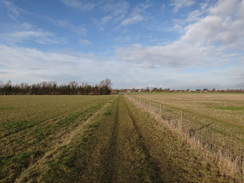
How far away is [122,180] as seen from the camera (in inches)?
202

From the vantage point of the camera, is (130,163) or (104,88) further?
(104,88)

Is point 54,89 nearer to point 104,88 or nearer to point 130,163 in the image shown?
point 104,88

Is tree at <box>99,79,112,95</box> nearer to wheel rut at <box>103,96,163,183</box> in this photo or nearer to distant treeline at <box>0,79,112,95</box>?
distant treeline at <box>0,79,112,95</box>

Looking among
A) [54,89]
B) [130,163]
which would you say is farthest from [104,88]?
[130,163]

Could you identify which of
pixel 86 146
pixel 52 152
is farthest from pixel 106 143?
pixel 52 152

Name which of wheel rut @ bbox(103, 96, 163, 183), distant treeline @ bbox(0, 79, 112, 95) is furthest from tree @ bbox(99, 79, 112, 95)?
wheel rut @ bbox(103, 96, 163, 183)

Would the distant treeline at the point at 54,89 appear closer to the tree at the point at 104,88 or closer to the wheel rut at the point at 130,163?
the tree at the point at 104,88

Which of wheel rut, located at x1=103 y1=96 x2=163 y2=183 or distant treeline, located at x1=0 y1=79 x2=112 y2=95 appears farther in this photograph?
distant treeline, located at x1=0 y1=79 x2=112 y2=95

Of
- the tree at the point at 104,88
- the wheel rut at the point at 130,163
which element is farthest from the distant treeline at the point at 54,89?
the wheel rut at the point at 130,163

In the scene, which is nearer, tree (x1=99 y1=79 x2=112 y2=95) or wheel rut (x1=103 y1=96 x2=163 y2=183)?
wheel rut (x1=103 y1=96 x2=163 y2=183)

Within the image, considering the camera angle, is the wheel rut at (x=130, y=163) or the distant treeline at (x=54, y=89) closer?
the wheel rut at (x=130, y=163)

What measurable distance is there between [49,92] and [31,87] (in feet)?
47.4

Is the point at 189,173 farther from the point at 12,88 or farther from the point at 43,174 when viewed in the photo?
the point at 12,88

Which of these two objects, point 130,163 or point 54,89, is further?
point 54,89
